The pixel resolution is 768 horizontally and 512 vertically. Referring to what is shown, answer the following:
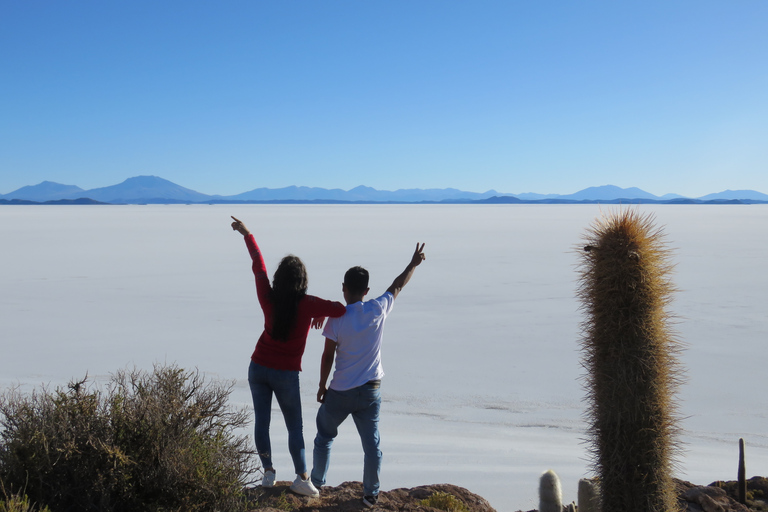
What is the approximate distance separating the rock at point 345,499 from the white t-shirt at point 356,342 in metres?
0.72

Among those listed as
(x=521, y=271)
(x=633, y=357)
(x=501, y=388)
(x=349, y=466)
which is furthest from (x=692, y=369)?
(x=521, y=271)

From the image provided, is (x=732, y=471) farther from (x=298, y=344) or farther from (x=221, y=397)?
(x=221, y=397)

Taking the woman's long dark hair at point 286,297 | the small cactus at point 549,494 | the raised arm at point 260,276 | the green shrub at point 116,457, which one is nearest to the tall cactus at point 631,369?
the small cactus at point 549,494

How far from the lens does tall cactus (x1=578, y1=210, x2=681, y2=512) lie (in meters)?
3.33

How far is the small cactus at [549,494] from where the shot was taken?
3699 mm

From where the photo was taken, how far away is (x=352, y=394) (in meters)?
3.59

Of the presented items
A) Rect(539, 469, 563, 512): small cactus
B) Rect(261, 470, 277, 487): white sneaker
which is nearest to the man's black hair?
Rect(261, 470, 277, 487): white sneaker

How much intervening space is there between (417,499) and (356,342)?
119 centimetres

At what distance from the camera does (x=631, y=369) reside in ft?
10.9

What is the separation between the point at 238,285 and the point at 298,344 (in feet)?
41.7

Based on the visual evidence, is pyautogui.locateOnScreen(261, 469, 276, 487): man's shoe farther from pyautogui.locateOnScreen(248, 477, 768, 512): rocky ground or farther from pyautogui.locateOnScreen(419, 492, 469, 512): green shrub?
pyautogui.locateOnScreen(419, 492, 469, 512): green shrub

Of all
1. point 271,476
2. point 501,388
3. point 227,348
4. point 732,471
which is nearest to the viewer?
point 271,476

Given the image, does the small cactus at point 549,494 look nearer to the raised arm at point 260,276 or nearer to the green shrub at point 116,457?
the green shrub at point 116,457

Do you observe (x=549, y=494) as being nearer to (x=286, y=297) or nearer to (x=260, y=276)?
(x=286, y=297)
